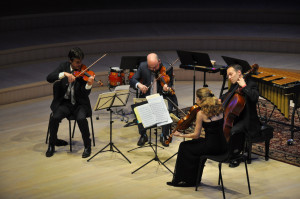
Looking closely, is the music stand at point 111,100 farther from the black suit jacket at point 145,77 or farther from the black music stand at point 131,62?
the black music stand at point 131,62

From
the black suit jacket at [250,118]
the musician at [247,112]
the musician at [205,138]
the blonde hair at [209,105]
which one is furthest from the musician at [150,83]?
the blonde hair at [209,105]

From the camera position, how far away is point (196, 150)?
466cm

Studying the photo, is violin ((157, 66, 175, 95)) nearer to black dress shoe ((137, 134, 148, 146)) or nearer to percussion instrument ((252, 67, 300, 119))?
black dress shoe ((137, 134, 148, 146))

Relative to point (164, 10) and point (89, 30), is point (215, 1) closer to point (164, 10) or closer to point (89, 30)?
point (164, 10)

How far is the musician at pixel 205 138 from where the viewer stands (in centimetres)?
454

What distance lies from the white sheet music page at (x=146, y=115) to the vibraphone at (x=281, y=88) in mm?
1618

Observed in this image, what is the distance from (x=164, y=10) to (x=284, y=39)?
2672mm

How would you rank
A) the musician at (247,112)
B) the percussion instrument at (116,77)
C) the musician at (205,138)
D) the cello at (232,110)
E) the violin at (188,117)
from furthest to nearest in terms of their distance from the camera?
the percussion instrument at (116,77) → the musician at (247,112) → the cello at (232,110) → the violin at (188,117) → the musician at (205,138)

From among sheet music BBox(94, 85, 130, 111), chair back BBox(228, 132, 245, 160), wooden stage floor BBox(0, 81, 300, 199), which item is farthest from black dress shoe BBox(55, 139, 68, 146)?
chair back BBox(228, 132, 245, 160)

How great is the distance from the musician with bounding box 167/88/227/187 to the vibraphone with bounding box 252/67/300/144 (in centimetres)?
133

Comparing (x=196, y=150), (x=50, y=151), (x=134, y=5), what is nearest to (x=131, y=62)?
(x=50, y=151)

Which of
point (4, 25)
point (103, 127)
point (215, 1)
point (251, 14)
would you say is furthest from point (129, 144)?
point (215, 1)

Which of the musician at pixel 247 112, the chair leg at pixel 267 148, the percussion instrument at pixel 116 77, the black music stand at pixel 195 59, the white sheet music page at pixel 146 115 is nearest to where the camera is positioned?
the white sheet music page at pixel 146 115

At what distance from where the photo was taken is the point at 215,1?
11.7m
